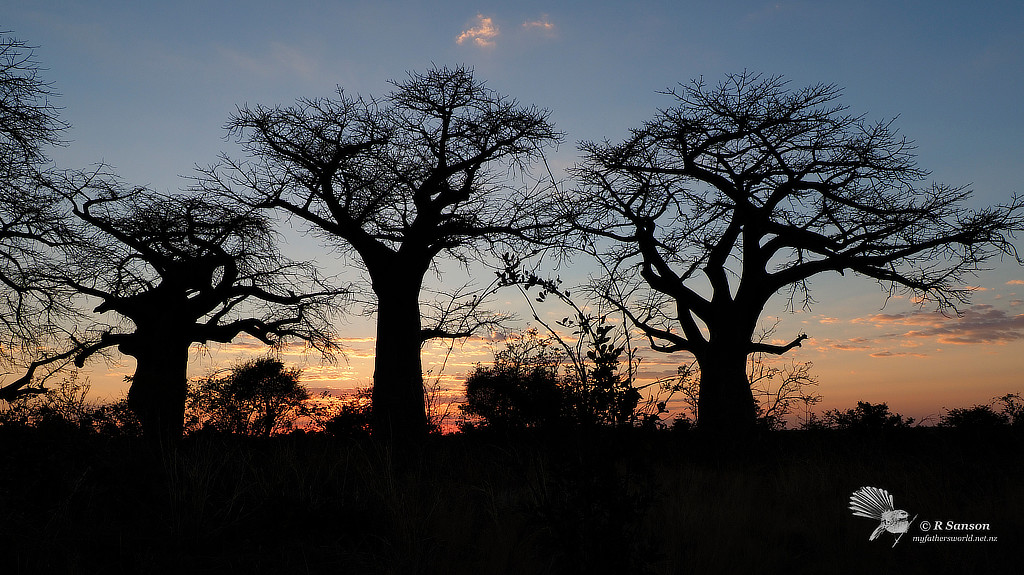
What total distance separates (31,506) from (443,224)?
28.0 feet

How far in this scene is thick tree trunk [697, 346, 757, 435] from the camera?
12.0 meters

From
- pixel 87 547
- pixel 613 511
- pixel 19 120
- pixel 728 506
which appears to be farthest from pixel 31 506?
pixel 19 120

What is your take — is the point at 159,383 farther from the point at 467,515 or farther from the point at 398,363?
the point at 467,515

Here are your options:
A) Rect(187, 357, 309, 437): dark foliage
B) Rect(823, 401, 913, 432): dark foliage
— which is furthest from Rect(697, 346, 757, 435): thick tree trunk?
Rect(187, 357, 309, 437): dark foliage

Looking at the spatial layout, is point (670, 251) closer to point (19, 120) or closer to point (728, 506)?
point (728, 506)

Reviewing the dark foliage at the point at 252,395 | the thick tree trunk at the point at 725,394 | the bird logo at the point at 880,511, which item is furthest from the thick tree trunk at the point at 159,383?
the bird logo at the point at 880,511

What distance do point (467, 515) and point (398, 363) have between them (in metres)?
6.99

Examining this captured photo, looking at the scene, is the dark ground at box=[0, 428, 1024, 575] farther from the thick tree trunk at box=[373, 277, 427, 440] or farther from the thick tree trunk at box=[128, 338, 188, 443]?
the thick tree trunk at box=[128, 338, 188, 443]

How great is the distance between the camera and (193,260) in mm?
14328

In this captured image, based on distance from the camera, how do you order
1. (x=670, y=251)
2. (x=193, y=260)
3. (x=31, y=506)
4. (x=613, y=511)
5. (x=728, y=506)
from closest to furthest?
(x=613, y=511) < (x=31, y=506) < (x=728, y=506) < (x=670, y=251) < (x=193, y=260)

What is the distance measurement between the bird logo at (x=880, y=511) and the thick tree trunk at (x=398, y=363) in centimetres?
713

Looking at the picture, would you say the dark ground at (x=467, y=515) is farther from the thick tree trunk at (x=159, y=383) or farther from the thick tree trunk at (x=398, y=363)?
the thick tree trunk at (x=159, y=383)

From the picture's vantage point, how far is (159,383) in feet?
43.7

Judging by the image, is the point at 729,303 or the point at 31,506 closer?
the point at 31,506
